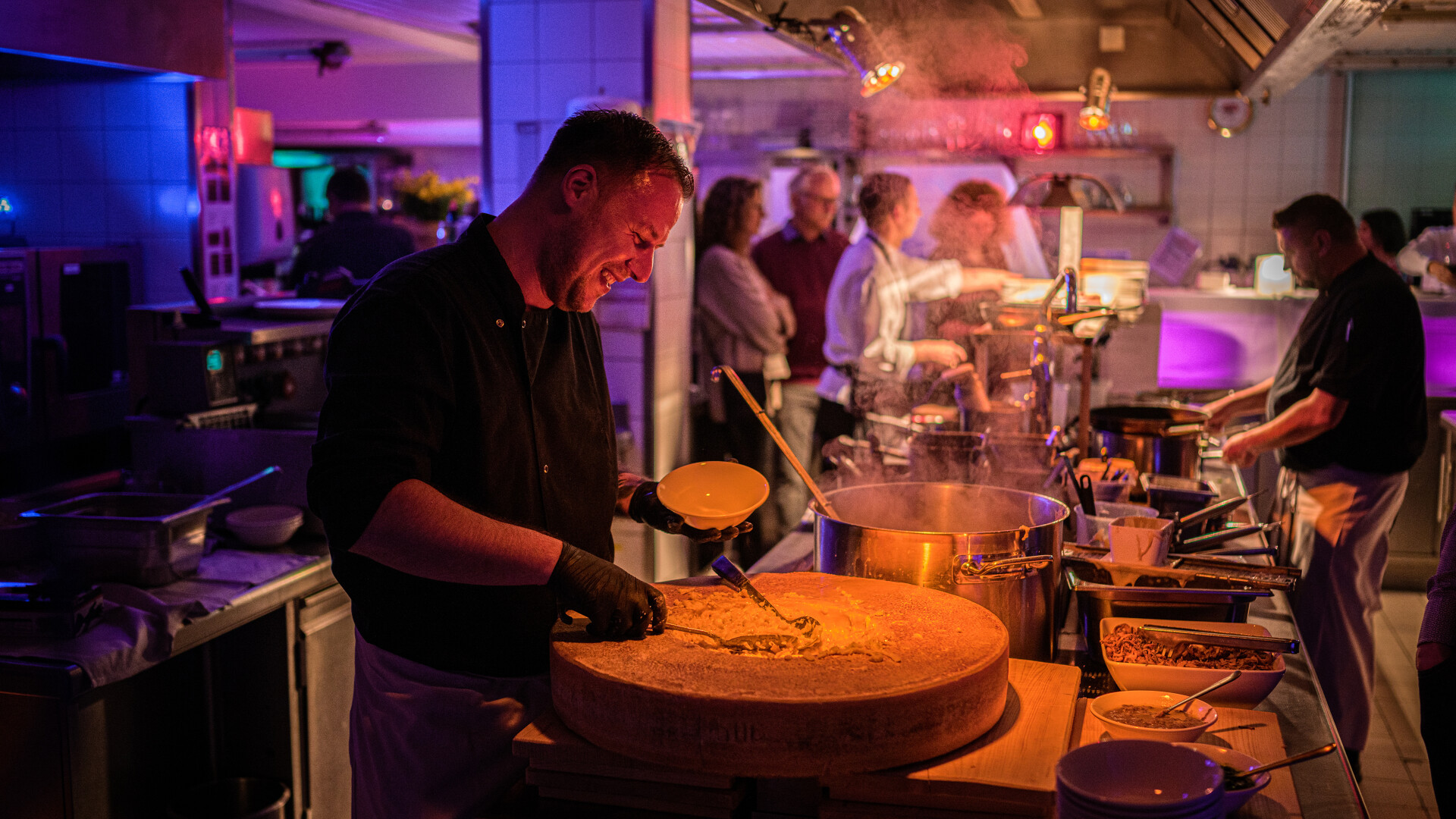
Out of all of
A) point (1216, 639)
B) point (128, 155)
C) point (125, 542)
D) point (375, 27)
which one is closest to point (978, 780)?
point (1216, 639)

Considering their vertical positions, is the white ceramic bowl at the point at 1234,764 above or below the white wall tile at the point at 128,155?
below

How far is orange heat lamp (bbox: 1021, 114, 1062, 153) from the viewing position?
4734mm

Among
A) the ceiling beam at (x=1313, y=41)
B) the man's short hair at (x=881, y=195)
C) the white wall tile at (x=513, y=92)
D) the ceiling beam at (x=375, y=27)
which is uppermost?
the ceiling beam at (x=375, y=27)

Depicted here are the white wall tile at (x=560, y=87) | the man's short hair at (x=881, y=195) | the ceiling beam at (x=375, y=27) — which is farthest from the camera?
the ceiling beam at (x=375, y=27)

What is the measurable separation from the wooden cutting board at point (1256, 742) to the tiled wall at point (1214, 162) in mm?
7637

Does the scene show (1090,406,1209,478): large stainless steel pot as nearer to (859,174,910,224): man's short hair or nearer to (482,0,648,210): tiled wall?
(859,174,910,224): man's short hair

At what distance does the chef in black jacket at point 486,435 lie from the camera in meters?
1.49

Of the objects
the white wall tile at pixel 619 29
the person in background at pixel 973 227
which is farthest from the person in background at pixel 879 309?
the white wall tile at pixel 619 29

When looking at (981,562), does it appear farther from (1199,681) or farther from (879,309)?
(879,309)

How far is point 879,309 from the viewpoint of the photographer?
4832mm

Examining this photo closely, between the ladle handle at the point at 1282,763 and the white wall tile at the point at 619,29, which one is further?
the white wall tile at the point at 619,29

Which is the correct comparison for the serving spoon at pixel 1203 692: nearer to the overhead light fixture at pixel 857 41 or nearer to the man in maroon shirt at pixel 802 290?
the overhead light fixture at pixel 857 41

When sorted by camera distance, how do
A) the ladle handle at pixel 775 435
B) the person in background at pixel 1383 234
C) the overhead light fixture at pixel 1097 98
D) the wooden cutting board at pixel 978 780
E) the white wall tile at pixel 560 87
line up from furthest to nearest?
the person in background at pixel 1383 234 < the white wall tile at pixel 560 87 < the overhead light fixture at pixel 1097 98 < the ladle handle at pixel 775 435 < the wooden cutting board at pixel 978 780

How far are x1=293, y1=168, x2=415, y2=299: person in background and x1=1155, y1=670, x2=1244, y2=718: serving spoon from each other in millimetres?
4474
